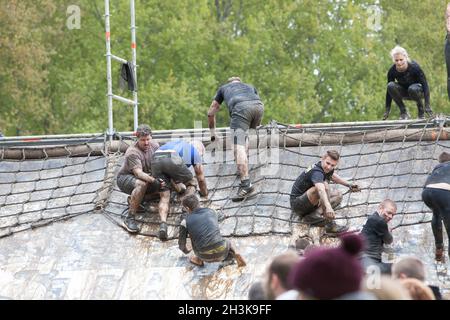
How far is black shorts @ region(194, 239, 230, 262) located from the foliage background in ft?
54.3

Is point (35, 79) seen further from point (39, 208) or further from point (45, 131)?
point (39, 208)

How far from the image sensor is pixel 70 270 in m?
14.0

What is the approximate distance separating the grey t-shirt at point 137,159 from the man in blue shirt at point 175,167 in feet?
0.91

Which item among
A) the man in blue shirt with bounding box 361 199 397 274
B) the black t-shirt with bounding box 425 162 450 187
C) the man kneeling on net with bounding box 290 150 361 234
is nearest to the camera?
the man in blue shirt with bounding box 361 199 397 274

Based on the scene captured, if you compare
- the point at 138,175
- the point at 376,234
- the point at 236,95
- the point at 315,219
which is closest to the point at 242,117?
the point at 236,95

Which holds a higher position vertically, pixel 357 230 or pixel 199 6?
pixel 199 6

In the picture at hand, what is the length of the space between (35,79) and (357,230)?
16619 mm

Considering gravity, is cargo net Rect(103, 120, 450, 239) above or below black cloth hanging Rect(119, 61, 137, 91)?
below

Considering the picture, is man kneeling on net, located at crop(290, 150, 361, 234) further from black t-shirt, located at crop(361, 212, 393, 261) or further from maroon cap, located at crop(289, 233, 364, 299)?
maroon cap, located at crop(289, 233, 364, 299)

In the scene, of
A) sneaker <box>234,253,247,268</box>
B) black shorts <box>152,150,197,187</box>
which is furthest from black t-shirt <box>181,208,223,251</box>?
black shorts <box>152,150,197,187</box>

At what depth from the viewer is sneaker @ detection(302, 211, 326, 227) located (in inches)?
556

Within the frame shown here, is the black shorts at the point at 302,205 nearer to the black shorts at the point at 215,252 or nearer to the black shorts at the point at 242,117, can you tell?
the black shorts at the point at 215,252
